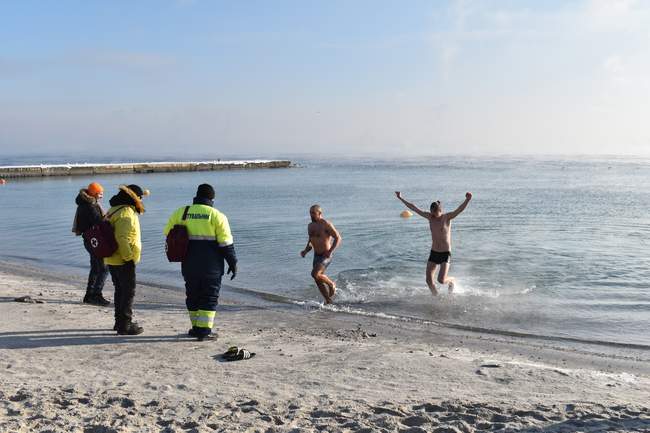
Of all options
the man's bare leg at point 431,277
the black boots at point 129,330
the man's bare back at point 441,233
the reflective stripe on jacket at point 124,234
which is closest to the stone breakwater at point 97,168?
the man's bare leg at point 431,277

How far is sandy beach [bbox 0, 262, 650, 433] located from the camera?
16.5ft

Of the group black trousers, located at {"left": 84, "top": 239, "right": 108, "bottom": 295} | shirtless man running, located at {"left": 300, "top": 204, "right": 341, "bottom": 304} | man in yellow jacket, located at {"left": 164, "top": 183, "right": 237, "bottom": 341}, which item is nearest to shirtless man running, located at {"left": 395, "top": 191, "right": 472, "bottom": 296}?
shirtless man running, located at {"left": 300, "top": 204, "right": 341, "bottom": 304}

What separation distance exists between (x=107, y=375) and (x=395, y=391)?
280cm

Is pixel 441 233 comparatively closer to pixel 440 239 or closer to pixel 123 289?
pixel 440 239

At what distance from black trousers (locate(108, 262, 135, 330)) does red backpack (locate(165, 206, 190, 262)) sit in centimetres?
71

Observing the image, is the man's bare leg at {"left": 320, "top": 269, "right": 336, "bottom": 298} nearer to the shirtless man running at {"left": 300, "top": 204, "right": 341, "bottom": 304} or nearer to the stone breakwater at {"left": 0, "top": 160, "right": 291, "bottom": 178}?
the shirtless man running at {"left": 300, "top": 204, "right": 341, "bottom": 304}

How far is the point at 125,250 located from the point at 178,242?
29.7 inches

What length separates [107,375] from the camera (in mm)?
6234

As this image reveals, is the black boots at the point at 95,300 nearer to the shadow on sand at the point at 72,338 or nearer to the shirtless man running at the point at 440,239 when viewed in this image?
the shadow on sand at the point at 72,338

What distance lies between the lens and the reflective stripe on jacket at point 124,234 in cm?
751

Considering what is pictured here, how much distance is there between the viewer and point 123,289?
7715mm

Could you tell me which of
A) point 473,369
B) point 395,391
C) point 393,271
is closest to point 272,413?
point 395,391

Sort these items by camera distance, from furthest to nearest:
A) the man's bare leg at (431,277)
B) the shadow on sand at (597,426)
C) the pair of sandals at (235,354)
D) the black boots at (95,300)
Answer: the man's bare leg at (431,277), the black boots at (95,300), the pair of sandals at (235,354), the shadow on sand at (597,426)

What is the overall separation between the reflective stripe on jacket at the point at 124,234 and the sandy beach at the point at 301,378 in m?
1.01
